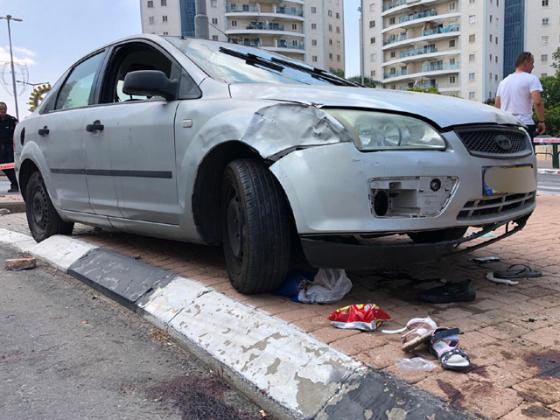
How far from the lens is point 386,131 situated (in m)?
2.61

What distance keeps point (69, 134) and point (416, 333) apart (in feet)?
10.9

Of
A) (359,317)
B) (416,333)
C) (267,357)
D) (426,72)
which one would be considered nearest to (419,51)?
(426,72)

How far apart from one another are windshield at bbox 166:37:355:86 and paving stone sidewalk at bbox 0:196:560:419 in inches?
51.5

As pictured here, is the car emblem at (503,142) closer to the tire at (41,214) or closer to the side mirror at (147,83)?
the side mirror at (147,83)

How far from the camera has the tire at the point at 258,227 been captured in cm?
280

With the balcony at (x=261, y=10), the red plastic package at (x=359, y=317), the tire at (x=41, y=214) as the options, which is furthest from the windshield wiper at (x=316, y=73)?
the balcony at (x=261, y=10)

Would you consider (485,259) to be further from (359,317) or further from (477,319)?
(359,317)

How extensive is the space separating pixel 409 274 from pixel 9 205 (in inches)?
283

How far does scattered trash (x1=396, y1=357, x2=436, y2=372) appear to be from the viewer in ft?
7.07

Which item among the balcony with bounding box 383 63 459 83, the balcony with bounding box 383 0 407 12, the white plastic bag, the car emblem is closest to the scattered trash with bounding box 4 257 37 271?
the white plastic bag

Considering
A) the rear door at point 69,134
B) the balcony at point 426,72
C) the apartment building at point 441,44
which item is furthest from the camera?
the balcony at point 426,72

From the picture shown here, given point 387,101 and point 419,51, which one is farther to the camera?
point 419,51

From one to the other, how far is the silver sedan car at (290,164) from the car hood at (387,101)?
1 cm

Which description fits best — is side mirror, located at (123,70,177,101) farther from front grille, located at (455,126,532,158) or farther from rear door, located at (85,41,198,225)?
front grille, located at (455,126,532,158)
